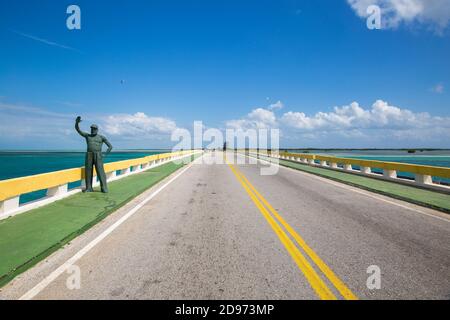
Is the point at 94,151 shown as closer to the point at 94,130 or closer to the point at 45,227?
the point at 94,130

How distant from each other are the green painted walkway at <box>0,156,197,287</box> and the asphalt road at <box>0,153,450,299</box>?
0.24 m

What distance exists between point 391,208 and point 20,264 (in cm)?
913

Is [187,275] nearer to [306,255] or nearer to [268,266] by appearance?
[268,266]

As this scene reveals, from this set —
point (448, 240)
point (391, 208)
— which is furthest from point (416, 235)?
point (391, 208)

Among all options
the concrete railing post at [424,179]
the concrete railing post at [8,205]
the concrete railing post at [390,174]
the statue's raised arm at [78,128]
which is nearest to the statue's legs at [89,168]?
the statue's raised arm at [78,128]

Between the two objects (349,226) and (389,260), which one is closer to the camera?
(389,260)

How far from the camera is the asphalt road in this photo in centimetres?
345

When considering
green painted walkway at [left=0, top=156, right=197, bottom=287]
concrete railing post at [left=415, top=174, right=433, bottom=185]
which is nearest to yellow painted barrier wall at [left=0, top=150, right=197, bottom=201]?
green painted walkway at [left=0, top=156, right=197, bottom=287]

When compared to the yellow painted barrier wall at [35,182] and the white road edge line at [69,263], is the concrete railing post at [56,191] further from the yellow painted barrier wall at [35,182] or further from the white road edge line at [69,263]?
the white road edge line at [69,263]

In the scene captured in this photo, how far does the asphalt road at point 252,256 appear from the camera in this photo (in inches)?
136

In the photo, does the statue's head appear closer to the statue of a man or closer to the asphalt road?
the statue of a man
